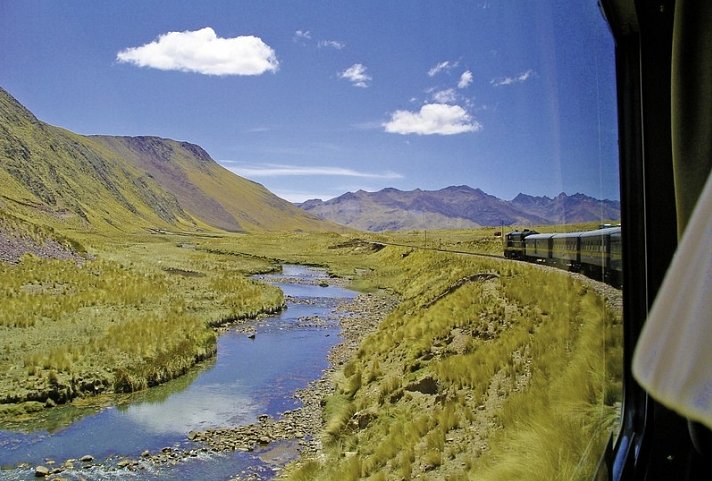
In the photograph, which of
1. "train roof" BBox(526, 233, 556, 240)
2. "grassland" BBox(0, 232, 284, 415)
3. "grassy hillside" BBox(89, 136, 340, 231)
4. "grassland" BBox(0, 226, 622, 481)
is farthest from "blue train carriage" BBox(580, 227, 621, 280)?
"grassy hillside" BBox(89, 136, 340, 231)

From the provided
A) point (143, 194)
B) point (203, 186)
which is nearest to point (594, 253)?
point (143, 194)

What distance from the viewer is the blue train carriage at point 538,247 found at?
3.49 meters

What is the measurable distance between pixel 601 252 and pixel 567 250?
23 centimetres

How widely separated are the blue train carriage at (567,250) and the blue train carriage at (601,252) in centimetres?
3

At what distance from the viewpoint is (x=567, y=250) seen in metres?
2.97

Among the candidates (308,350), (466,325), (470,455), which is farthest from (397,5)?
(308,350)

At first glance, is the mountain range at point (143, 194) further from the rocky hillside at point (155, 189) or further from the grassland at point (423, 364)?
the grassland at point (423, 364)

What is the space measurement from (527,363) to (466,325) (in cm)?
406

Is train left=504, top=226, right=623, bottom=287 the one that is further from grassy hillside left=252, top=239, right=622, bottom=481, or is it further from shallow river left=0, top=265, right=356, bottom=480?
shallow river left=0, top=265, right=356, bottom=480

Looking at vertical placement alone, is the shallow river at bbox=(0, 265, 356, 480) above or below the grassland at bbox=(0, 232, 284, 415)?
below

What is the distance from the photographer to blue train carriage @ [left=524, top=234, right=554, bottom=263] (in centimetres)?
349

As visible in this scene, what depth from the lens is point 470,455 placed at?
4.85 m

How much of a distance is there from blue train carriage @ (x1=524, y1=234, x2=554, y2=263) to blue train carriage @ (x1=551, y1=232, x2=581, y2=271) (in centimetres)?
16

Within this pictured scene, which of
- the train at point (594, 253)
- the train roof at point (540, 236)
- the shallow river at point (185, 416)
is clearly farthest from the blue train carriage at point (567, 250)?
the shallow river at point (185, 416)
